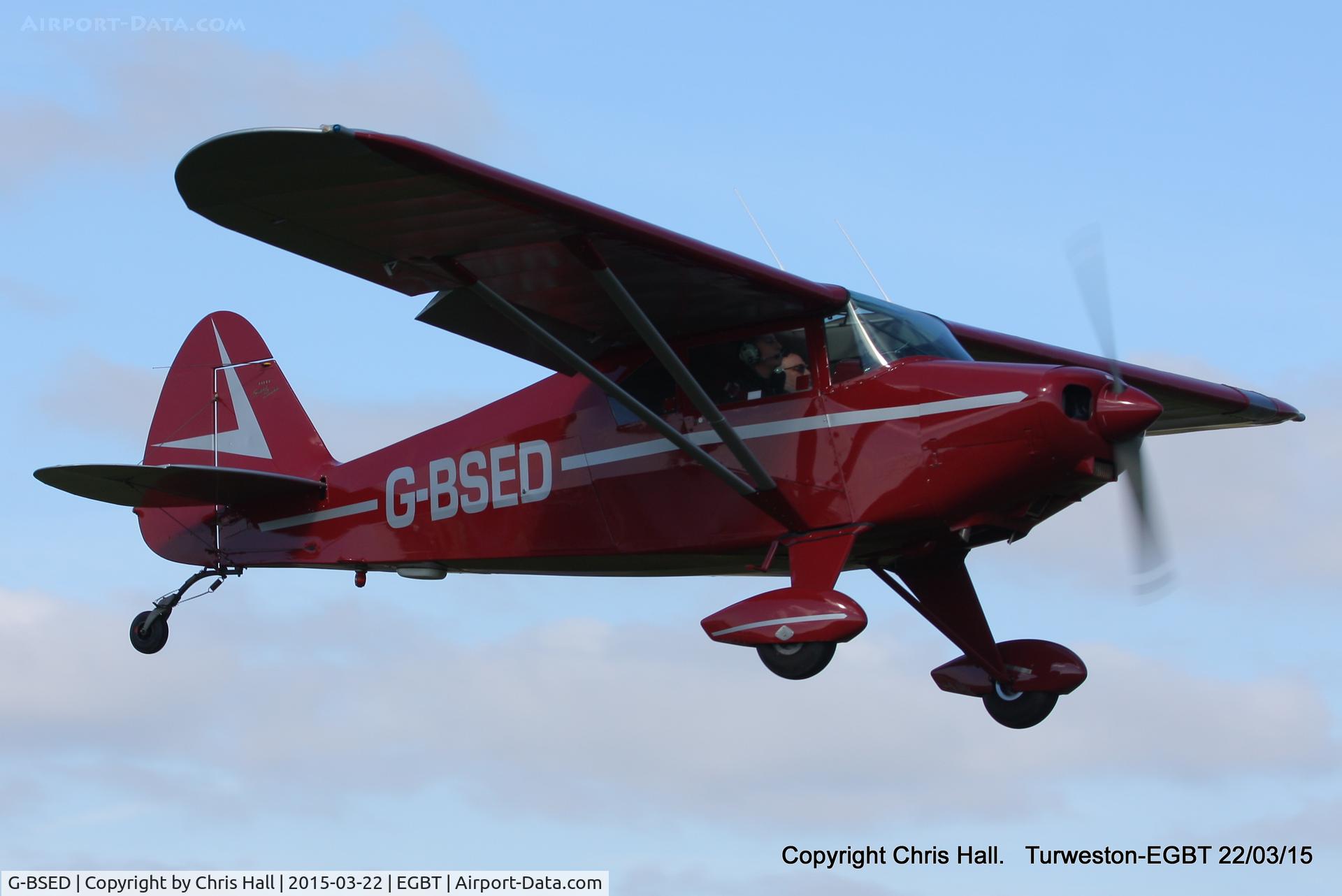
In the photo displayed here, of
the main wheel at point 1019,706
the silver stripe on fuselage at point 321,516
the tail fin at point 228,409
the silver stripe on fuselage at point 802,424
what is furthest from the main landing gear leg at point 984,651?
the tail fin at point 228,409

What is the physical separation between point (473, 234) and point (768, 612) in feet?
8.97

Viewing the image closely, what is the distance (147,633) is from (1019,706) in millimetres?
6608

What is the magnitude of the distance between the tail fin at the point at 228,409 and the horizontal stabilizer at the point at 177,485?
1.67 ft

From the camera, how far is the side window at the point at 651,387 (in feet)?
36.9

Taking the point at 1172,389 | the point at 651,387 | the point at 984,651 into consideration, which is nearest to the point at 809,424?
the point at 651,387

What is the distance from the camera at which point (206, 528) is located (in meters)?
13.6

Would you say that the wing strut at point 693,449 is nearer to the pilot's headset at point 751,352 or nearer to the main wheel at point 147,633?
the pilot's headset at point 751,352

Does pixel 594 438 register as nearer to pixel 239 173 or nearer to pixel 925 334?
pixel 925 334

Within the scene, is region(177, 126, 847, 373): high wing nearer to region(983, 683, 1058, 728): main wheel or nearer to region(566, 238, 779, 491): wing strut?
region(566, 238, 779, 491): wing strut

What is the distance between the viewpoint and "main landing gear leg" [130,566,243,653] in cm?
1351

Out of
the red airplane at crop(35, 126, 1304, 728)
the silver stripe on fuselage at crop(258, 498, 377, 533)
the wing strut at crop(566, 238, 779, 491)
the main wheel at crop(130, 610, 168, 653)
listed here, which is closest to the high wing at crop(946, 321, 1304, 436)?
the red airplane at crop(35, 126, 1304, 728)

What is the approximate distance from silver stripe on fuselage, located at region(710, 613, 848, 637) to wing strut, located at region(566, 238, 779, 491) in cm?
95

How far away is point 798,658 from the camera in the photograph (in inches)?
401

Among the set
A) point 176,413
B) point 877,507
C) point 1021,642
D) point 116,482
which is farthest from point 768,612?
point 176,413
